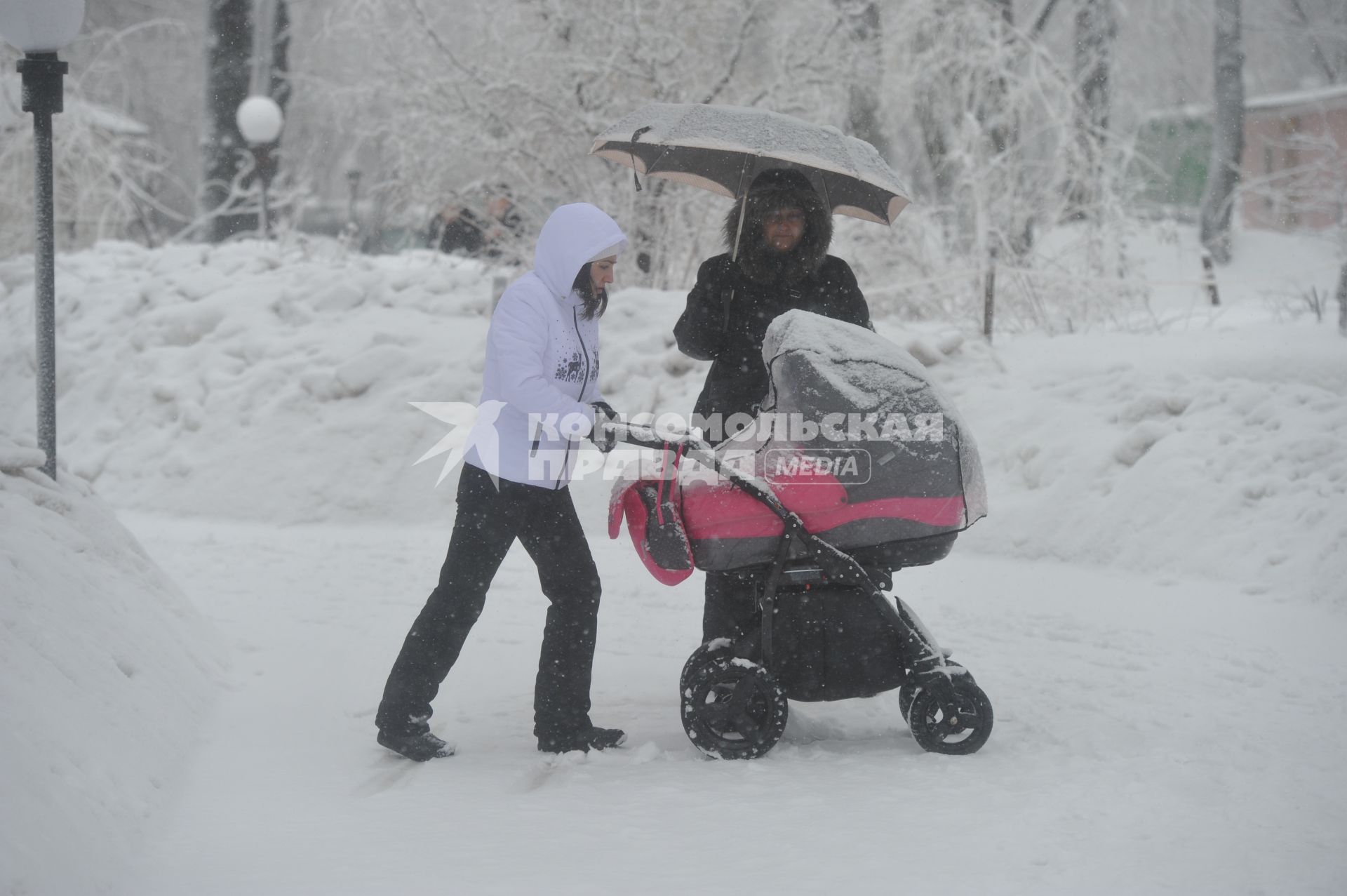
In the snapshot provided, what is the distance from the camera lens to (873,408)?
3646mm

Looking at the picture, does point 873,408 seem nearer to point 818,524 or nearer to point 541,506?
point 818,524

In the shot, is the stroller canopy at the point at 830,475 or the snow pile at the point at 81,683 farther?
the stroller canopy at the point at 830,475

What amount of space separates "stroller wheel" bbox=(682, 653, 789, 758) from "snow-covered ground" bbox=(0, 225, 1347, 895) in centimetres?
8

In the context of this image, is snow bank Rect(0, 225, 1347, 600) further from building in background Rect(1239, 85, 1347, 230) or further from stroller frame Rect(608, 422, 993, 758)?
building in background Rect(1239, 85, 1347, 230)

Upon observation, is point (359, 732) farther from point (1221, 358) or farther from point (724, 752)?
point (1221, 358)

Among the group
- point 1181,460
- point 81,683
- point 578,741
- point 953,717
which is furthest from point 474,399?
point 953,717

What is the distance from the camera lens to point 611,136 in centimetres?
432

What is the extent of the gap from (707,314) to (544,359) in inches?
28.9

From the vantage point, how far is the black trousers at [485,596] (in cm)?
377

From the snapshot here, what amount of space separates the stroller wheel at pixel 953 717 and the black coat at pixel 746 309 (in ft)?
3.84

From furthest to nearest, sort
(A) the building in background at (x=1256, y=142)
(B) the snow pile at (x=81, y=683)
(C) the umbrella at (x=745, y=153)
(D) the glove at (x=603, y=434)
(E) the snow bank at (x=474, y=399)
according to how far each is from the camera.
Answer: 1. (A) the building in background at (x=1256, y=142)
2. (E) the snow bank at (x=474, y=399)
3. (C) the umbrella at (x=745, y=153)
4. (D) the glove at (x=603, y=434)
5. (B) the snow pile at (x=81, y=683)

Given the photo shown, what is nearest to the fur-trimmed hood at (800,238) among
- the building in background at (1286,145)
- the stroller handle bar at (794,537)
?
the stroller handle bar at (794,537)

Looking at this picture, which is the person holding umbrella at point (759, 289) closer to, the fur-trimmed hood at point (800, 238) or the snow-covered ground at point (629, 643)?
the fur-trimmed hood at point (800, 238)

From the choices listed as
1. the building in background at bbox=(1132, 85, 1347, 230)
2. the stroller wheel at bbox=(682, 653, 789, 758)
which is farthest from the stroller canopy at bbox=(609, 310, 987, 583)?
the building in background at bbox=(1132, 85, 1347, 230)
